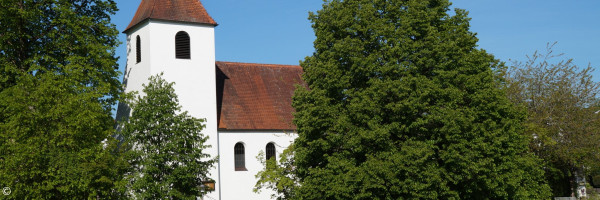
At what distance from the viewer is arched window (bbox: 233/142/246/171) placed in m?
30.0

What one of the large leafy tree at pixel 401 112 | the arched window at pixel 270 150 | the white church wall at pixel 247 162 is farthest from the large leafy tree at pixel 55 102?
the arched window at pixel 270 150

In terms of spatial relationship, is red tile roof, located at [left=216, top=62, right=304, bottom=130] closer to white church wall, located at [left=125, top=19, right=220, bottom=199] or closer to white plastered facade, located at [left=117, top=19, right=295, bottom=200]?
white plastered facade, located at [left=117, top=19, right=295, bottom=200]

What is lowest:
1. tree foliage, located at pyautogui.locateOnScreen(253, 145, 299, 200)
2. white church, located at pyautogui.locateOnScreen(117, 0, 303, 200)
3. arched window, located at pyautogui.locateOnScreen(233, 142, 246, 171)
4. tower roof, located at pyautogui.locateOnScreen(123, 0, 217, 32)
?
tree foliage, located at pyautogui.locateOnScreen(253, 145, 299, 200)

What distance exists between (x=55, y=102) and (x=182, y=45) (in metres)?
8.96

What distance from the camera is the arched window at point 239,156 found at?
1182 inches

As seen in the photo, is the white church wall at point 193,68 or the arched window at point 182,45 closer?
the white church wall at point 193,68

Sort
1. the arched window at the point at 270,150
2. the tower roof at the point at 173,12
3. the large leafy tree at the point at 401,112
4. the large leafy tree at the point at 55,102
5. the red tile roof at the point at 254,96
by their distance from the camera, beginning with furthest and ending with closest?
the arched window at the point at 270,150 < the red tile roof at the point at 254,96 < the tower roof at the point at 173,12 < the large leafy tree at the point at 401,112 < the large leafy tree at the point at 55,102

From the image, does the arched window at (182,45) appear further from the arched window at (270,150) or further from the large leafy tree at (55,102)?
the arched window at (270,150)

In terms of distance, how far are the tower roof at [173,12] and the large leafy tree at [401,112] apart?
8438 mm

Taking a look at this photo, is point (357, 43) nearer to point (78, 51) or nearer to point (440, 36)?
point (440, 36)

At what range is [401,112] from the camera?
20750 mm

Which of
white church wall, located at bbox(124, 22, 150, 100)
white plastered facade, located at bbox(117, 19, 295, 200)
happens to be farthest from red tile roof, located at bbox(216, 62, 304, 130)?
white church wall, located at bbox(124, 22, 150, 100)

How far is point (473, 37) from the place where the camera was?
76.5ft

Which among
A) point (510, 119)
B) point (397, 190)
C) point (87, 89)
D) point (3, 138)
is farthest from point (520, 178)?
point (3, 138)
